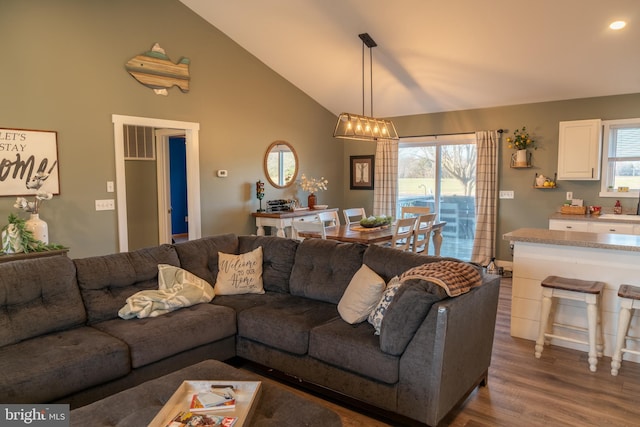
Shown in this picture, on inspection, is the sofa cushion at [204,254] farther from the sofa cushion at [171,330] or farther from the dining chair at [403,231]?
the dining chair at [403,231]

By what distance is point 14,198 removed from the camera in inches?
154

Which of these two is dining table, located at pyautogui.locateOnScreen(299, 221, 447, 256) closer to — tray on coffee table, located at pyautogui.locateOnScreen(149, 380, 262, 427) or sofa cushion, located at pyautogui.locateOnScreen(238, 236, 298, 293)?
sofa cushion, located at pyautogui.locateOnScreen(238, 236, 298, 293)

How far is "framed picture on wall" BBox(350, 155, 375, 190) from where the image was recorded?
757 centimetres

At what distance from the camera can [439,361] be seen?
2.21 meters

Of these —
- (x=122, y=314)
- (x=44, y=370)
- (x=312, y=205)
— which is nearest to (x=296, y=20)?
(x=312, y=205)

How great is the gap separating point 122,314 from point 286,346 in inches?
45.4

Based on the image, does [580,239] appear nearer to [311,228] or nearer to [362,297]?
[362,297]

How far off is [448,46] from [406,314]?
145 inches

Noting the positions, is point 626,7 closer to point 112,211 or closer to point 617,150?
Answer: point 617,150

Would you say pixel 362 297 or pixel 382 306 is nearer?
pixel 382 306

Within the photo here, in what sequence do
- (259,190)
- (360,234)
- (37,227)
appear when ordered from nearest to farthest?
(37,227), (360,234), (259,190)

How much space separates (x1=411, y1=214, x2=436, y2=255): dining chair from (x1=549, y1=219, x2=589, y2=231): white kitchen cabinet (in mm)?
1569

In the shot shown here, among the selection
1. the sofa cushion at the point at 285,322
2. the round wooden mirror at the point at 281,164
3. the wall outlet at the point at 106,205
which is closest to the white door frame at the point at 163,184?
the round wooden mirror at the point at 281,164

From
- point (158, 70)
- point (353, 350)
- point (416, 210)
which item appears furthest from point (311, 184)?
point (353, 350)
